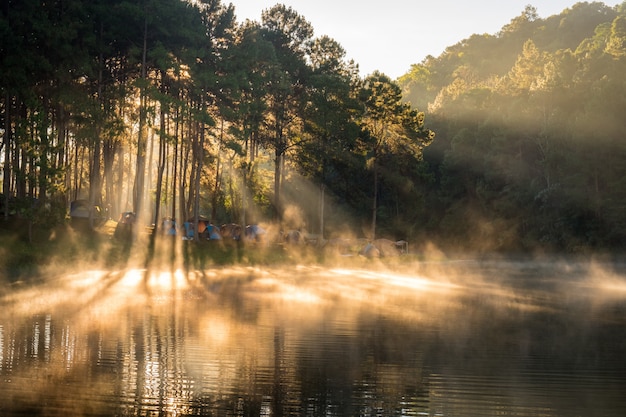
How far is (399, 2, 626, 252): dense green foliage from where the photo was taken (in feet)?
211

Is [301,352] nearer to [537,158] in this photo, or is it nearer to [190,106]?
[190,106]

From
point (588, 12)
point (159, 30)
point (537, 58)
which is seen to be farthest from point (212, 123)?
point (588, 12)

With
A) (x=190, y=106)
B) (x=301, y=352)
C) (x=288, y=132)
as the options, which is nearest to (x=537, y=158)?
(x=288, y=132)

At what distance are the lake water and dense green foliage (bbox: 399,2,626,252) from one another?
1554 inches

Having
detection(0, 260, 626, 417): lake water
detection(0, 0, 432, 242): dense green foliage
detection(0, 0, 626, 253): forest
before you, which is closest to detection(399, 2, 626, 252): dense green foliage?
detection(0, 0, 626, 253): forest

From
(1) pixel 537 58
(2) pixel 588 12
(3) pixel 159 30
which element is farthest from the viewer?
(2) pixel 588 12

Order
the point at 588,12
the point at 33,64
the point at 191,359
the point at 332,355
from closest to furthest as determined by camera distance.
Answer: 1. the point at 191,359
2. the point at 332,355
3. the point at 33,64
4. the point at 588,12

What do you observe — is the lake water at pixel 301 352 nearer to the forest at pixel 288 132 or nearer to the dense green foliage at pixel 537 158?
the forest at pixel 288 132

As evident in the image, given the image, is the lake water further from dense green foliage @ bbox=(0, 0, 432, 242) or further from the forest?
the forest

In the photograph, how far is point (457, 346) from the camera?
15.5 m

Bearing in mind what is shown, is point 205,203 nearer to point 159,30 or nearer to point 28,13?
point 159,30

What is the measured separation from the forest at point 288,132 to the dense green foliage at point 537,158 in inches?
7.9

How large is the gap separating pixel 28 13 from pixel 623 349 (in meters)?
33.9

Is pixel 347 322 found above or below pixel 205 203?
below
